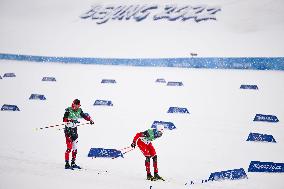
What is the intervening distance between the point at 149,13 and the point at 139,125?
15.7 m

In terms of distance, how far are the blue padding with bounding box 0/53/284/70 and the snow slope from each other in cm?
63

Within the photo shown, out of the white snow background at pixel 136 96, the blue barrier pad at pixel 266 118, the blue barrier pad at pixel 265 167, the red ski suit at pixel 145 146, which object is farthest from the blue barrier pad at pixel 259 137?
the red ski suit at pixel 145 146

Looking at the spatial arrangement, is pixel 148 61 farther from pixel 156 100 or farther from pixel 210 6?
pixel 210 6

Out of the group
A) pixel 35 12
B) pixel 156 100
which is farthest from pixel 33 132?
pixel 35 12

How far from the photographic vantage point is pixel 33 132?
10.8m

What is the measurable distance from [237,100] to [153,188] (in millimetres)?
8507

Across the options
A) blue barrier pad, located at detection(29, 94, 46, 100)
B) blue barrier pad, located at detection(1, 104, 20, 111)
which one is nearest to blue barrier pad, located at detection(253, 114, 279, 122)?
blue barrier pad, located at detection(29, 94, 46, 100)

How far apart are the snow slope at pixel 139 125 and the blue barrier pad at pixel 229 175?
0.47 feet

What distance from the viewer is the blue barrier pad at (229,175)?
7.82m

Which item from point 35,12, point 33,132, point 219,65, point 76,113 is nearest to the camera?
point 76,113

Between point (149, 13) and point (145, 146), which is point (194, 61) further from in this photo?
point (145, 146)

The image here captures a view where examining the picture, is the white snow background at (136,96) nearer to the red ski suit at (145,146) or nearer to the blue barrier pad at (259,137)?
the blue barrier pad at (259,137)

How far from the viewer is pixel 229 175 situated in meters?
7.89

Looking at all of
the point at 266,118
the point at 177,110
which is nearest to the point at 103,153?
the point at 177,110
